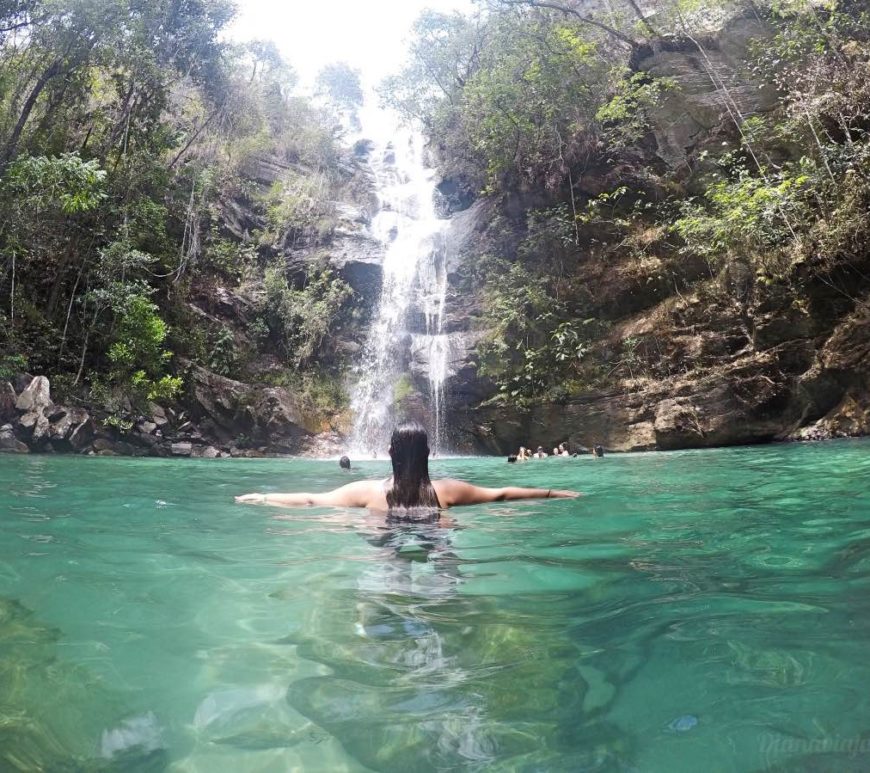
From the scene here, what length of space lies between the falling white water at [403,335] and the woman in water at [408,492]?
1298 centimetres

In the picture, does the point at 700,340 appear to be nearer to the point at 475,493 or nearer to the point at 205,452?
the point at 475,493

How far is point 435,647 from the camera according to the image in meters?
2.00

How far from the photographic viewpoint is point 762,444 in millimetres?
13516

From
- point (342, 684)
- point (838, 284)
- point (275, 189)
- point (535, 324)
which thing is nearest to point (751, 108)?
point (838, 284)

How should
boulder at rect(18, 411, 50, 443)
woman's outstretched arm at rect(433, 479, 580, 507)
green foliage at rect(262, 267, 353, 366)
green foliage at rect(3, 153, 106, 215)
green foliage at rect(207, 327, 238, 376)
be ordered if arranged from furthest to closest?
1. green foliage at rect(262, 267, 353, 366)
2. green foliage at rect(207, 327, 238, 376)
3. boulder at rect(18, 411, 50, 443)
4. green foliage at rect(3, 153, 106, 215)
5. woman's outstretched arm at rect(433, 479, 580, 507)

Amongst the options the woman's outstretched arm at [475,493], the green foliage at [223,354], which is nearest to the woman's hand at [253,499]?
the woman's outstretched arm at [475,493]

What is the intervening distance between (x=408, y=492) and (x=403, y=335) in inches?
626

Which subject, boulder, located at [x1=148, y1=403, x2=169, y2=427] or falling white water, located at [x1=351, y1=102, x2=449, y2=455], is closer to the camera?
boulder, located at [x1=148, y1=403, x2=169, y2=427]

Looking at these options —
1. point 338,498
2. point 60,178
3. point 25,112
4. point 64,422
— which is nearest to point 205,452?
point 64,422

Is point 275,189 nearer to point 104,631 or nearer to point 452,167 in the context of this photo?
point 452,167

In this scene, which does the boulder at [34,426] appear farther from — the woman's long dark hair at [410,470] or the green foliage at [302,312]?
the woman's long dark hair at [410,470]

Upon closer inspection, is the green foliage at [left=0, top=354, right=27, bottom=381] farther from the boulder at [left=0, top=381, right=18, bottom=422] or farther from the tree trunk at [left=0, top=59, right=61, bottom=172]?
the tree trunk at [left=0, top=59, right=61, bottom=172]

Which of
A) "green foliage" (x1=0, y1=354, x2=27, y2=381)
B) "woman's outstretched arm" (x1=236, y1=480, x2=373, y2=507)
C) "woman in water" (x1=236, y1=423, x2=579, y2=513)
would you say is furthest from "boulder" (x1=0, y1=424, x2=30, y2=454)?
"woman's outstretched arm" (x1=236, y1=480, x2=373, y2=507)

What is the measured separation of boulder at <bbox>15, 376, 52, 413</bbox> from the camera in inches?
492
